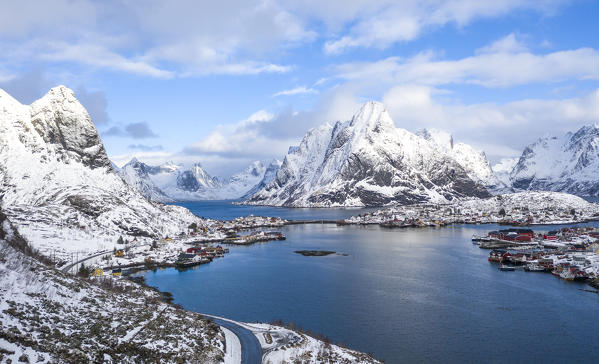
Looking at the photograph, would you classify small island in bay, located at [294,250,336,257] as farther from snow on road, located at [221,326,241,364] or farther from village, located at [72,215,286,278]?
snow on road, located at [221,326,241,364]

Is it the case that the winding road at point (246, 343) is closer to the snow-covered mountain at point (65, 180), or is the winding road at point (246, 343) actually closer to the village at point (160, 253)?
the village at point (160, 253)

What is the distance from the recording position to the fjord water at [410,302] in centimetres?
4647

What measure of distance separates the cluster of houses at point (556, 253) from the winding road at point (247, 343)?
6129 cm

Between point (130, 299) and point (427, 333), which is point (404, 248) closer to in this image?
point (427, 333)

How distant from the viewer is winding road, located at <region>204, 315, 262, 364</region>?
36281 mm

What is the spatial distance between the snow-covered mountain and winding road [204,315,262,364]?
230ft

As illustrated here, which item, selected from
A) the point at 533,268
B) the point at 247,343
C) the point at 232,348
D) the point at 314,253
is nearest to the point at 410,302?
the point at 247,343

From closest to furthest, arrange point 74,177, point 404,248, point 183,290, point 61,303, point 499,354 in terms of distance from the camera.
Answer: point 61,303 → point 499,354 → point 183,290 → point 404,248 → point 74,177

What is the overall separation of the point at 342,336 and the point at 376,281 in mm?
29052

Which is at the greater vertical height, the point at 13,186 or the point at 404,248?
the point at 13,186

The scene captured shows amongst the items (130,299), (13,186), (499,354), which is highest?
(13,186)

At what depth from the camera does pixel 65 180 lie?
14175 centimetres

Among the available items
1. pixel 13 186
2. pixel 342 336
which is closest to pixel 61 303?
pixel 342 336

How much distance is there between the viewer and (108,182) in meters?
152
